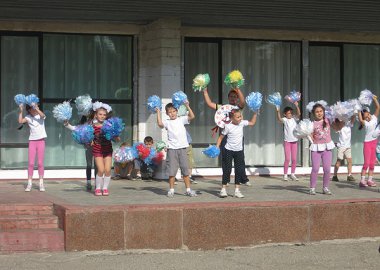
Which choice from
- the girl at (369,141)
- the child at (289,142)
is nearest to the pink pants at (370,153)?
the girl at (369,141)

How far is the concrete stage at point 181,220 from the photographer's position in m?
11.0

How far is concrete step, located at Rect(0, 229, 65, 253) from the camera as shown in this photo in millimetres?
10945

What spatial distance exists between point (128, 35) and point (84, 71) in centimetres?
131

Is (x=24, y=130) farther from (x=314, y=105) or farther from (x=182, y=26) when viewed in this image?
Result: (x=314, y=105)

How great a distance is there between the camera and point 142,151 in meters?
16.7

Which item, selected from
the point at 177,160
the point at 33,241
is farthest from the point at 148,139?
the point at 33,241

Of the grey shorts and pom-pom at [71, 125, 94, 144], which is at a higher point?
pom-pom at [71, 125, 94, 144]

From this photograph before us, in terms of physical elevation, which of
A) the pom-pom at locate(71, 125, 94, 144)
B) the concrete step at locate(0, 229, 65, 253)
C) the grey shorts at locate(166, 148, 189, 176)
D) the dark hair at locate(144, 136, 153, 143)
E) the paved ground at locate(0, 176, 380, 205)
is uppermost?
the pom-pom at locate(71, 125, 94, 144)

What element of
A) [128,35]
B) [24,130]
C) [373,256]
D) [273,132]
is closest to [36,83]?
[24,130]

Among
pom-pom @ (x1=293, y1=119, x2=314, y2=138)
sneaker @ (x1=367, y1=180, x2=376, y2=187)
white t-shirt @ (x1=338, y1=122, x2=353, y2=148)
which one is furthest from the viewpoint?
white t-shirt @ (x1=338, y1=122, x2=353, y2=148)

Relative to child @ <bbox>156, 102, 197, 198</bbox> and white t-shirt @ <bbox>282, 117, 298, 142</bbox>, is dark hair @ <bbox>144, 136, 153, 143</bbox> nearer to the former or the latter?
white t-shirt @ <bbox>282, 117, 298, 142</bbox>

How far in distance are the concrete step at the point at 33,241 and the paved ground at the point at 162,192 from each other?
3.14ft

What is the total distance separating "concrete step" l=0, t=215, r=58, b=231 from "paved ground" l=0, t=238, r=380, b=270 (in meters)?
0.65

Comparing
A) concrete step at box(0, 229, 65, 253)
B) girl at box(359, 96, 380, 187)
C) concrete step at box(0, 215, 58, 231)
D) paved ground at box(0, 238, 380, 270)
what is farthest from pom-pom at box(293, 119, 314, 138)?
concrete step at box(0, 229, 65, 253)
